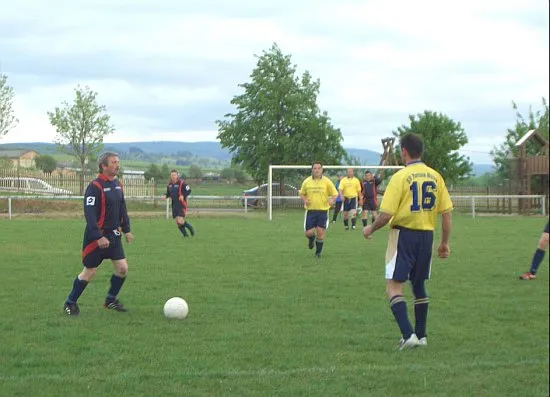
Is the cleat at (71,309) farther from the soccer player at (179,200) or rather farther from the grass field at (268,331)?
the soccer player at (179,200)

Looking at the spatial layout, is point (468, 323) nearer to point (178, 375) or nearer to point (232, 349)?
point (232, 349)

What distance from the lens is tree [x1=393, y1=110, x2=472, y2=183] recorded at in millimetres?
42688

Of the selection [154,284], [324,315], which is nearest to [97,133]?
[154,284]

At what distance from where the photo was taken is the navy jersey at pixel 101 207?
8.94 meters

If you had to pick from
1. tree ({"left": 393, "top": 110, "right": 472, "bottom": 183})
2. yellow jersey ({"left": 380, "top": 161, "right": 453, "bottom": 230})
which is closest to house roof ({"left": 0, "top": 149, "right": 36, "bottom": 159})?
tree ({"left": 393, "top": 110, "right": 472, "bottom": 183})

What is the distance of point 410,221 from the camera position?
7.39 m

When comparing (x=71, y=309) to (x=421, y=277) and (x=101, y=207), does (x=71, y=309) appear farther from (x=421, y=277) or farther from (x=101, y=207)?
(x=421, y=277)

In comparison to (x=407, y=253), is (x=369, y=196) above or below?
above

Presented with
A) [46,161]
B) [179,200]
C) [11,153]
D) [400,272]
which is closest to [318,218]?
[179,200]

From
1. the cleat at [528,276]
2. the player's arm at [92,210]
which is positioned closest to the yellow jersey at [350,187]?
the cleat at [528,276]

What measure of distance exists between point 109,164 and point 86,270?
1.20m

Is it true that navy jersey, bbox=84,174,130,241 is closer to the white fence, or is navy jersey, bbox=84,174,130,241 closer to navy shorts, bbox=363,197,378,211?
navy shorts, bbox=363,197,378,211

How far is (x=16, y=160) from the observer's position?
47.5 m

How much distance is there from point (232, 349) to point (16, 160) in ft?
140
